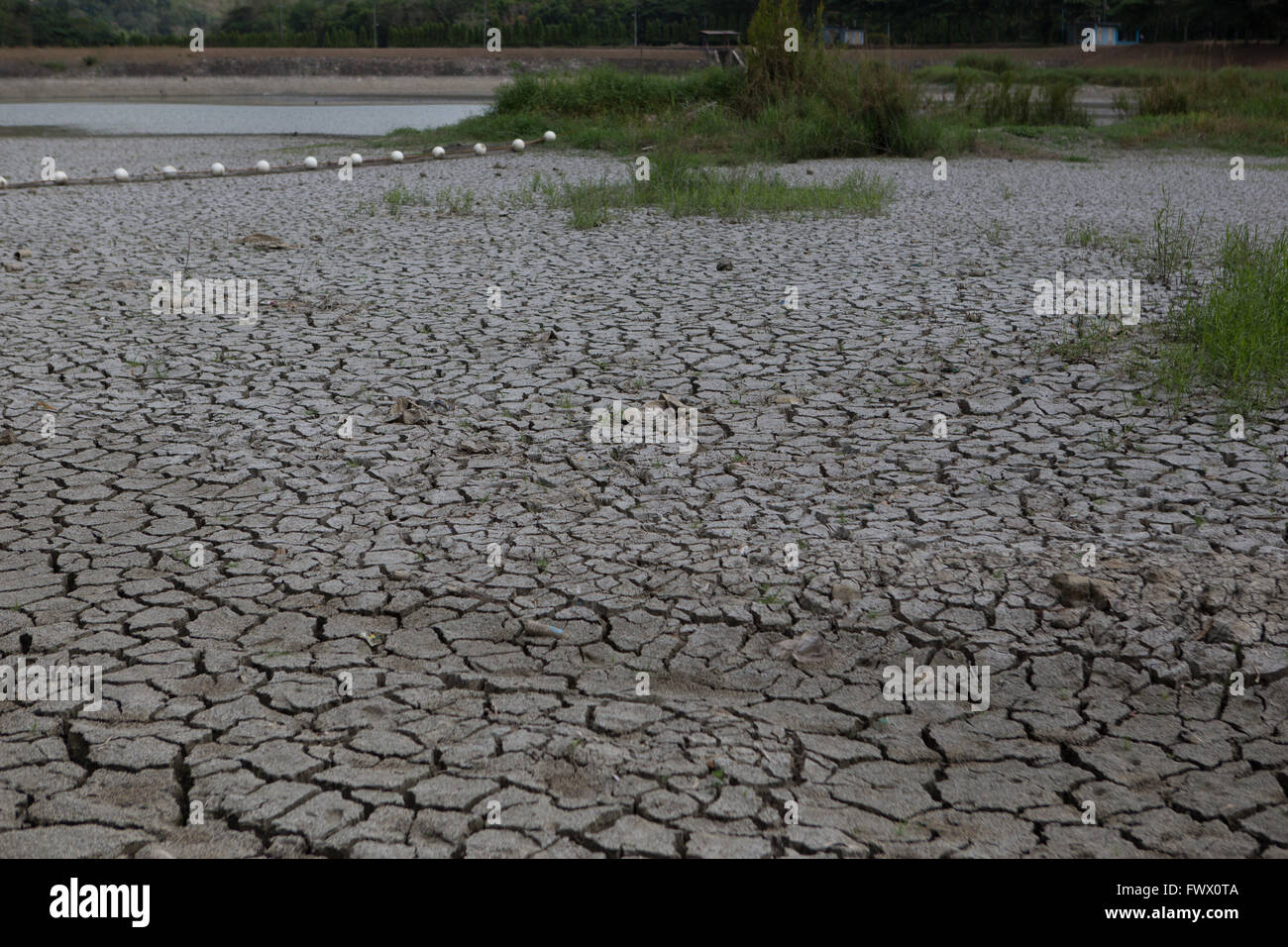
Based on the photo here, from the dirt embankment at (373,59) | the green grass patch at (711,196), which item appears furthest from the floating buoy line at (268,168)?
the dirt embankment at (373,59)

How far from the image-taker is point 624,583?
144 inches

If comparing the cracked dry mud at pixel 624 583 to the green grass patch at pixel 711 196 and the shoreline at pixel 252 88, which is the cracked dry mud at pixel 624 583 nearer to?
the green grass patch at pixel 711 196

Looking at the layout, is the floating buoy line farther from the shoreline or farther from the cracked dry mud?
the shoreline

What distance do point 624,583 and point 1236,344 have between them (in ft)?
11.7

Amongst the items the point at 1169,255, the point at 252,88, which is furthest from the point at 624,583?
the point at 252,88

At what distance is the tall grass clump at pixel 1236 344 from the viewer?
532 cm

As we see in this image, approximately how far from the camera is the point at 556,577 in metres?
3.71

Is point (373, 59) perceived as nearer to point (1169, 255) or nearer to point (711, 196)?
point (711, 196)

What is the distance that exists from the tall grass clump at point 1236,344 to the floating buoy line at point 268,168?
1118 cm

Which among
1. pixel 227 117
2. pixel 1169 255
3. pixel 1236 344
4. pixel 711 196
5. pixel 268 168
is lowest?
pixel 1236 344

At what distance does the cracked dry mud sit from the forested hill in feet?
131

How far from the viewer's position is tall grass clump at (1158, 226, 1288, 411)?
532 cm

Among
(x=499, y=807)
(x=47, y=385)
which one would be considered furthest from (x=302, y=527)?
(x=47, y=385)

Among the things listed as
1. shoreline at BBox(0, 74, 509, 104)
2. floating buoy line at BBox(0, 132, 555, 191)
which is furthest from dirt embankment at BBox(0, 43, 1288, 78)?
floating buoy line at BBox(0, 132, 555, 191)
